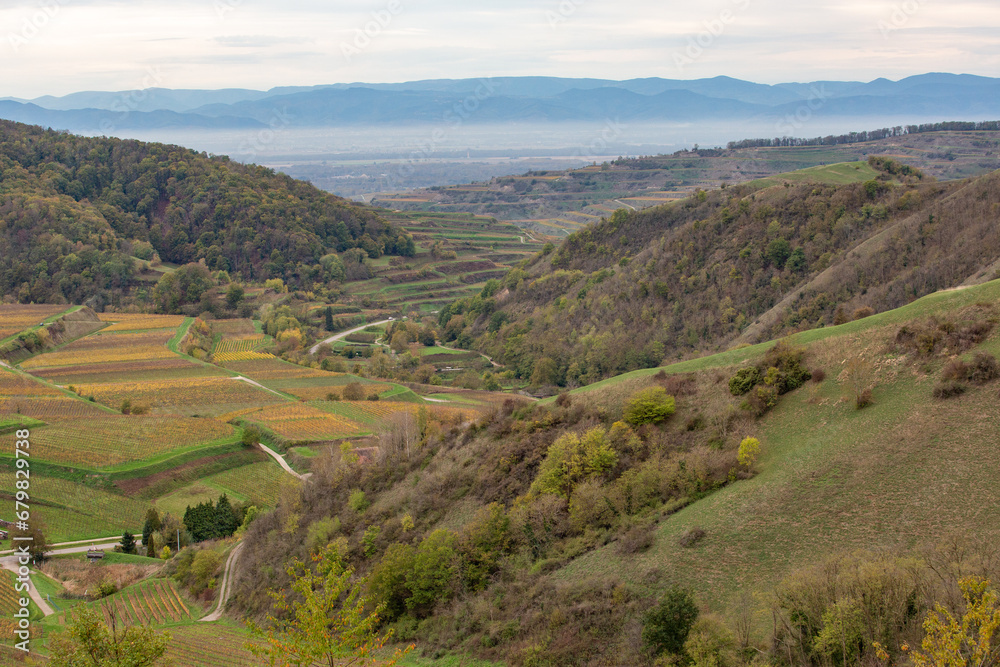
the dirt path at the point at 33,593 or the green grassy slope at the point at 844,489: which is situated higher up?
the green grassy slope at the point at 844,489

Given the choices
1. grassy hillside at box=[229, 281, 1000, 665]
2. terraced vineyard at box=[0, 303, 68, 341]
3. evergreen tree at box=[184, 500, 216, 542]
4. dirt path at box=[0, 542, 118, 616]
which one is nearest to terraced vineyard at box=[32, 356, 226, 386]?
terraced vineyard at box=[0, 303, 68, 341]

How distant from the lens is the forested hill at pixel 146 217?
121938mm

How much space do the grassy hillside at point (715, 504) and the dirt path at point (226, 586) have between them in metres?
2.59

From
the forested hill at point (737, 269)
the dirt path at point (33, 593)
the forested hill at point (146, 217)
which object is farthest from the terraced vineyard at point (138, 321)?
the dirt path at point (33, 593)

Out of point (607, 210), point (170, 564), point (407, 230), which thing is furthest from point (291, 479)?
point (607, 210)

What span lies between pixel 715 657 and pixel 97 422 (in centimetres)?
6058

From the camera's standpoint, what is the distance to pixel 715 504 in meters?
24.5

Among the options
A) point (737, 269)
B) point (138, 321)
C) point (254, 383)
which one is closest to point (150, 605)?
point (254, 383)

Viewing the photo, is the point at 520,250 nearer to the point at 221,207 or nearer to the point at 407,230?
the point at 407,230

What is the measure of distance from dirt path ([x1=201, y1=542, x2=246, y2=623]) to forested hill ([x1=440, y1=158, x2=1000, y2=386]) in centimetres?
3416

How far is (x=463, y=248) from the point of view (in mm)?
157875

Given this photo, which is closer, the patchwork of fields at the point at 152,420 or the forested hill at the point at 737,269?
the forested hill at the point at 737,269

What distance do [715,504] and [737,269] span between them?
1824 inches

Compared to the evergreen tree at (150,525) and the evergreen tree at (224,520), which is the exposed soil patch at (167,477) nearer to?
the evergreen tree at (150,525)
